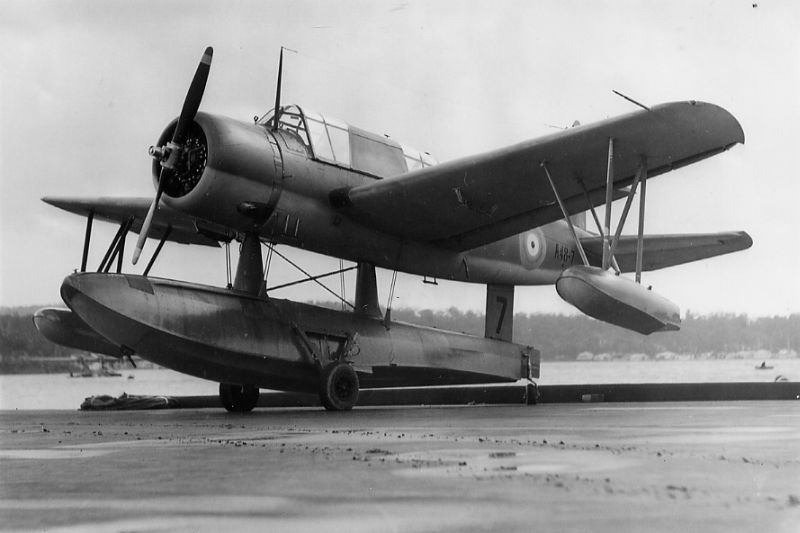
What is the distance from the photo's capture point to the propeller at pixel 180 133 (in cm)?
1133

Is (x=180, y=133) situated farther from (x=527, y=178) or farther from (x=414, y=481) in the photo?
(x=414, y=481)

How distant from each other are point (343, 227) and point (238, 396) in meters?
2.82

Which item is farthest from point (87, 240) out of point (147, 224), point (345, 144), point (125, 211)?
point (345, 144)

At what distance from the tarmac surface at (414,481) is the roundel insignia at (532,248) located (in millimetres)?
8845

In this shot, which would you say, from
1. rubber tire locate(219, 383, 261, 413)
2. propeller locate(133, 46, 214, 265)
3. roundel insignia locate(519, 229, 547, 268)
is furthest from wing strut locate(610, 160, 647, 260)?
propeller locate(133, 46, 214, 265)

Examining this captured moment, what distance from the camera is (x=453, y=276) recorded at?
1466 cm

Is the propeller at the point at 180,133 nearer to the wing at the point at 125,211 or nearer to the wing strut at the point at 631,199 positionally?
the wing at the point at 125,211

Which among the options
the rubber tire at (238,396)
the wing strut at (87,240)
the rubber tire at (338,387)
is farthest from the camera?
the wing strut at (87,240)

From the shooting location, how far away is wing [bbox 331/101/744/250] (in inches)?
419

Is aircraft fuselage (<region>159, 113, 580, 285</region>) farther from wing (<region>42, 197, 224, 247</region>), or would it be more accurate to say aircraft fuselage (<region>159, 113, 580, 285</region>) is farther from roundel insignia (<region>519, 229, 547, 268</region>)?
wing (<region>42, 197, 224, 247</region>)

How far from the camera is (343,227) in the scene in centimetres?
1271

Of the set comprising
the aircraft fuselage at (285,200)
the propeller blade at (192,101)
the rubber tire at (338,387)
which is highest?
the propeller blade at (192,101)

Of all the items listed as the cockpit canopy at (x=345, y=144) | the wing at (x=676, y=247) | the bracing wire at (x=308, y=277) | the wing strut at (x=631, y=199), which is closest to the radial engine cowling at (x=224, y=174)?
the cockpit canopy at (x=345, y=144)

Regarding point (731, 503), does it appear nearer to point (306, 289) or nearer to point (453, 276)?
point (306, 289)
